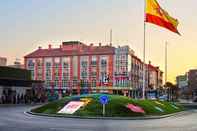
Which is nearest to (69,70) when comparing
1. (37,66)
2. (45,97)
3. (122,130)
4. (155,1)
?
(37,66)

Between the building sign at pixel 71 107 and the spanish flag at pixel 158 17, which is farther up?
the spanish flag at pixel 158 17

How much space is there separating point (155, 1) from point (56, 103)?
12.2m

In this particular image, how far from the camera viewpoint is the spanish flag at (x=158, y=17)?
136 feet

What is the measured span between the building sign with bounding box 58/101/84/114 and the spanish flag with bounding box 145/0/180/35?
378 inches

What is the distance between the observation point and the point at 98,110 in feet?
122

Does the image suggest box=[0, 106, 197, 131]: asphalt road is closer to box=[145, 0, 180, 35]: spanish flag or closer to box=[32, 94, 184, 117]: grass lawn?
box=[32, 94, 184, 117]: grass lawn

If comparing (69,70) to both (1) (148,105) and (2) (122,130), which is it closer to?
(1) (148,105)

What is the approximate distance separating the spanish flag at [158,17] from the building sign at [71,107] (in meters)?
9.60

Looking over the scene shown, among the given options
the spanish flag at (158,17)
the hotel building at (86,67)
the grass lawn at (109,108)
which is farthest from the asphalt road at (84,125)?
the hotel building at (86,67)

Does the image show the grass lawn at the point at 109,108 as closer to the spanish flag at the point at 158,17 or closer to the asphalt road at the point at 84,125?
the asphalt road at the point at 84,125

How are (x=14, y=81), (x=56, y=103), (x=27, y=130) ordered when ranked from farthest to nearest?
(x=14, y=81) < (x=56, y=103) < (x=27, y=130)

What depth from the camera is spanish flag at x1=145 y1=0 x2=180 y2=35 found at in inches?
1635

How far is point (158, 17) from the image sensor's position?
1684 inches

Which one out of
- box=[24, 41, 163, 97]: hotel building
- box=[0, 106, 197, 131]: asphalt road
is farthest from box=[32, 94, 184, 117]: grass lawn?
box=[24, 41, 163, 97]: hotel building
